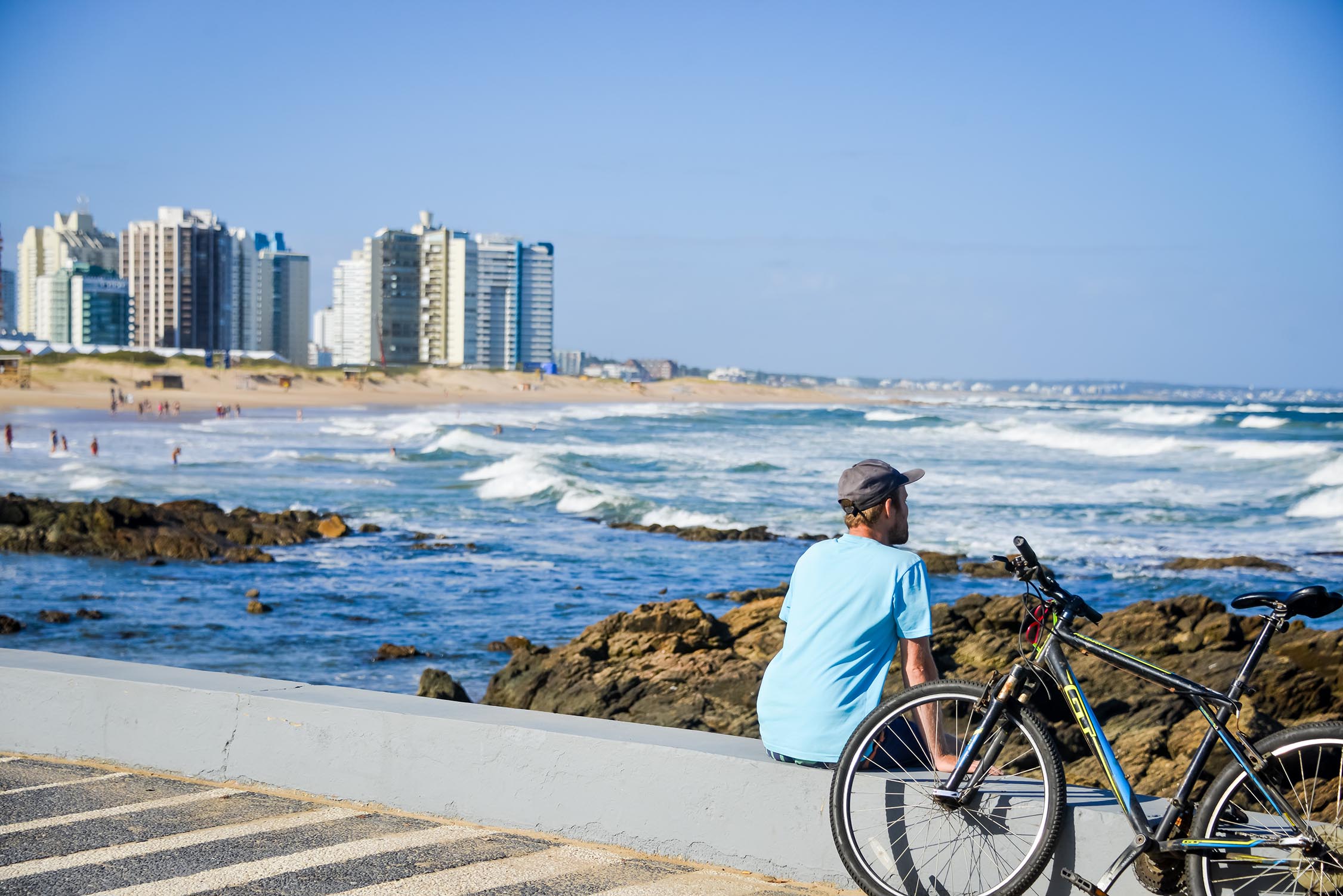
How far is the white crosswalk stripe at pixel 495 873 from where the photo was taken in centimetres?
336

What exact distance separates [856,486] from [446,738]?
1.59 m

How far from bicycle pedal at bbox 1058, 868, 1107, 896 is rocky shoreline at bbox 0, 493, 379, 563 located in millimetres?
17495

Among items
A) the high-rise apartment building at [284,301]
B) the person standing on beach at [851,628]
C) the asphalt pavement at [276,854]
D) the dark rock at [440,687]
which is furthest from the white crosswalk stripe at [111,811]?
the high-rise apartment building at [284,301]

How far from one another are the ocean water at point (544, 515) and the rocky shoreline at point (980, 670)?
5.20ft

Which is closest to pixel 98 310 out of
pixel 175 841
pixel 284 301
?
pixel 284 301

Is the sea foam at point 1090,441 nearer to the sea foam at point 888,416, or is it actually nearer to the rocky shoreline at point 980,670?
the sea foam at point 888,416

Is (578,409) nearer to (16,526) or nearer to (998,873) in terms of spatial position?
(16,526)

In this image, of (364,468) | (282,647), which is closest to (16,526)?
(282,647)

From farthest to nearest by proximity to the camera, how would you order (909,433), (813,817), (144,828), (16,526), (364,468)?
(909,433) < (364,468) < (16,526) < (144,828) < (813,817)

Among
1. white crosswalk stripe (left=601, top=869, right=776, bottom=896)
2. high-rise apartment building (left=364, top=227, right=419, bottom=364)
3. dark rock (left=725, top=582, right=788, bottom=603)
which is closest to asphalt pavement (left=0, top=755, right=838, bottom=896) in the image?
white crosswalk stripe (left=601, top=869, right=776, bottom=896)

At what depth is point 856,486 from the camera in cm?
346

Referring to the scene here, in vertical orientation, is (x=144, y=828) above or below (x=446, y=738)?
below

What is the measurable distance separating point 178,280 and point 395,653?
413ft

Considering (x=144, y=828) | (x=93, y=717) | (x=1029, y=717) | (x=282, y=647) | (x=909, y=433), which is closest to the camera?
(x=1029, y=717)
